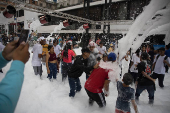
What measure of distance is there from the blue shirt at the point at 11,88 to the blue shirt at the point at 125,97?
184cm

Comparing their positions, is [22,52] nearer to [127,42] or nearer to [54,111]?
[127,42]

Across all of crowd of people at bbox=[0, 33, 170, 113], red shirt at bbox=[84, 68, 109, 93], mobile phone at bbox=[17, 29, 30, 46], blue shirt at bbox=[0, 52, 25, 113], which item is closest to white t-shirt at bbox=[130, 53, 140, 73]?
crowd of people at bbox=[0, 33, 170, 113]

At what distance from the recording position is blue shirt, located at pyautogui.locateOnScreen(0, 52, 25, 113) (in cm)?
62

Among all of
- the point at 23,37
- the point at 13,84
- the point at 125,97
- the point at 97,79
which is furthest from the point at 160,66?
the point at 13,84

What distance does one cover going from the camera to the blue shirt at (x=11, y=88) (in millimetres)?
620

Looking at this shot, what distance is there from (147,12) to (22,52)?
2.05 metres

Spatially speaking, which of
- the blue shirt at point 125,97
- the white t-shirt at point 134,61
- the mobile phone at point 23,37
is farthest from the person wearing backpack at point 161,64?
the mobile phone at point 23,37

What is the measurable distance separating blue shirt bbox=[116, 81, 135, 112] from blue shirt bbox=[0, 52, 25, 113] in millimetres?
1843

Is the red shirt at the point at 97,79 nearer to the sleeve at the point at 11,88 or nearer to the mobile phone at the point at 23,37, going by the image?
the mobile phone at the point at 23,37

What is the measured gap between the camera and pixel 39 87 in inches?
142

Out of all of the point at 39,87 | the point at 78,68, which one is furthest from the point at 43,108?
the point at 78,68

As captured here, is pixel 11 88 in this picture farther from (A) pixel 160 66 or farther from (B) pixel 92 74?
(A) pixel 160 66

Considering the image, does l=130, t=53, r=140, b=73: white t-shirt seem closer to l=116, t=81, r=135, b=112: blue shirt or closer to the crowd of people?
the crowd of people

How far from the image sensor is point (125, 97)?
2.04 m
